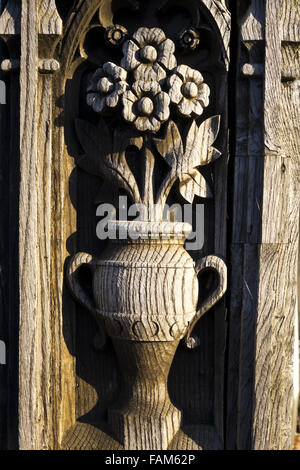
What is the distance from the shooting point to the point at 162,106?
4.72 ft

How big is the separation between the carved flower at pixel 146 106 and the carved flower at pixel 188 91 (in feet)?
0.12

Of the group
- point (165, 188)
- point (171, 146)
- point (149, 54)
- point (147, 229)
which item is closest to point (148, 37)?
point (149, 54)

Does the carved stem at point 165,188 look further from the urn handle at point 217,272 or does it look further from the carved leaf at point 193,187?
the urn handle at point 217,272

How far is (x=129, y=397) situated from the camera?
5.18 ft

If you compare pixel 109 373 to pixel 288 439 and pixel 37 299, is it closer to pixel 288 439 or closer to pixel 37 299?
pixel 37 299

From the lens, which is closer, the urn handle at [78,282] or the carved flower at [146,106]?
the carved flower at [146,106]

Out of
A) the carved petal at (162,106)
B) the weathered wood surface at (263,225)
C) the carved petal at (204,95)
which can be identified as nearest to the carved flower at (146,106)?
the carved petal at (162,106)

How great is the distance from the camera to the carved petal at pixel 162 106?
1438 mm

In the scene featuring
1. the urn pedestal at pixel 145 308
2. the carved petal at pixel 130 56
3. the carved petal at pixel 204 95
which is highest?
the carved petal at pixel 130 56

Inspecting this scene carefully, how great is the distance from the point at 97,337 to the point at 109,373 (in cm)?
14

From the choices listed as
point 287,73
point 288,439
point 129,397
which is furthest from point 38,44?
point 288,439

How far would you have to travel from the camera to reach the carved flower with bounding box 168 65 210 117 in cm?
145

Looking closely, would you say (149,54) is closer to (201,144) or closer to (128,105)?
(128,105)

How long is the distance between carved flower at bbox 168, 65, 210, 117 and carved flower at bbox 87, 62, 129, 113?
15 centimetres
